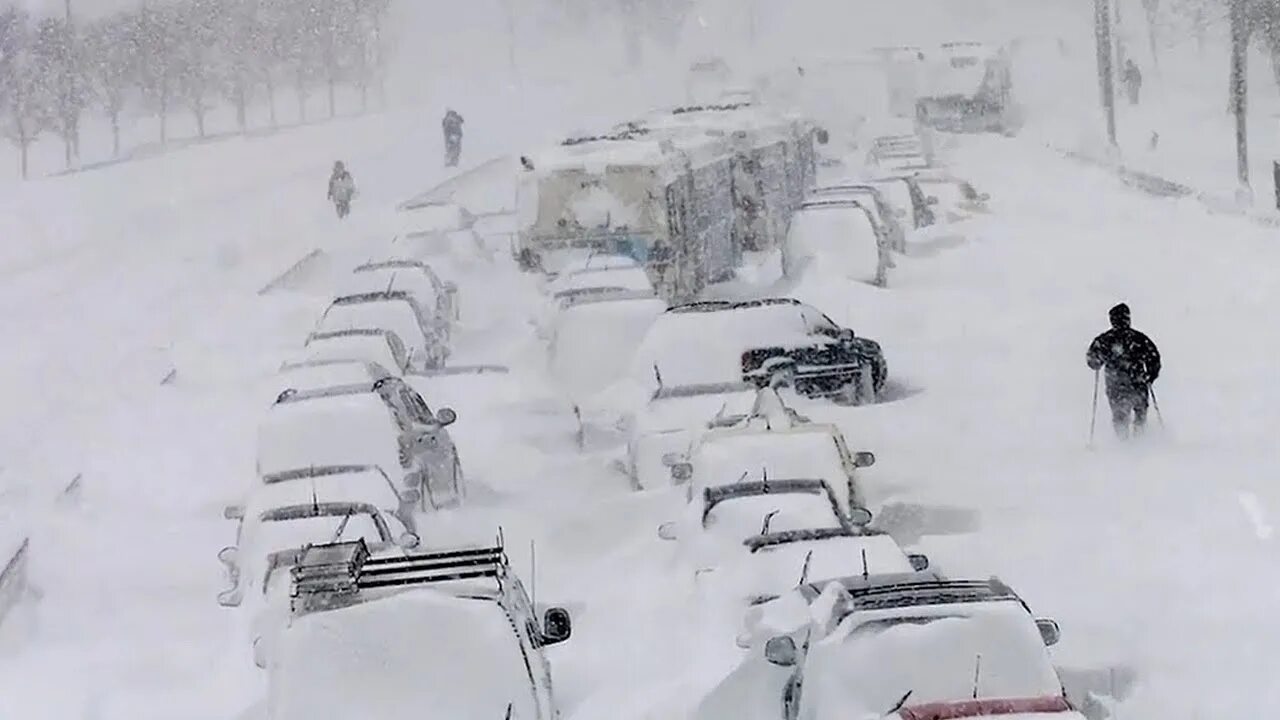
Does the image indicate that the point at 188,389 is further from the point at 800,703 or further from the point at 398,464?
the point at 800,703

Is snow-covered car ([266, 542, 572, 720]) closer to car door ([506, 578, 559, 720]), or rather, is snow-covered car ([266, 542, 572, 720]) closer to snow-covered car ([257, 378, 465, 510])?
car door ([506, 578, 559, 720])

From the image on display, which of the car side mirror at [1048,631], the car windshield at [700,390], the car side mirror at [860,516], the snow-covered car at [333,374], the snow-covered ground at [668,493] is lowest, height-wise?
the snow-covered ground at [668,493]

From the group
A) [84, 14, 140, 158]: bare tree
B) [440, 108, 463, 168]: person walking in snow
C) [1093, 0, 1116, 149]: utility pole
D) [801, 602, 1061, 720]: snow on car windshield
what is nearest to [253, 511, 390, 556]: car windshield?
[801, 602, 1061, 720]: snow on car windshield

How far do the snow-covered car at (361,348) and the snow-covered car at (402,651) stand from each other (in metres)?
10.6

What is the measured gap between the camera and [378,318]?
21.1 meters

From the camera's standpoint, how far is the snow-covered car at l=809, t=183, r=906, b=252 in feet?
92.1

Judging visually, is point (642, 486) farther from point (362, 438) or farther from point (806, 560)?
point (806, 560)

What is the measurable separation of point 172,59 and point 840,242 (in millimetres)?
52664

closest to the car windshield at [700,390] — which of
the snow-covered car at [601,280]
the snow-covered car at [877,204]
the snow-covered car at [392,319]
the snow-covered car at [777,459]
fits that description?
the snow-covered car at [777,459]

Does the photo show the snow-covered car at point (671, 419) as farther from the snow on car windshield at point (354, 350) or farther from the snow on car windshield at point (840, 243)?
the snow on car windshield at point (840, 243)

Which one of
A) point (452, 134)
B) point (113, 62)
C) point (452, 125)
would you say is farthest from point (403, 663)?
point (113, 62)

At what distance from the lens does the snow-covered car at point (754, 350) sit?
54.5 ft

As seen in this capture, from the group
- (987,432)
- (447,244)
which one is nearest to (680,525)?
(987,432)

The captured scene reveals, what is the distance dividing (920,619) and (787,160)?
2777 centimetres
